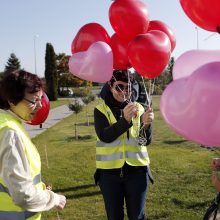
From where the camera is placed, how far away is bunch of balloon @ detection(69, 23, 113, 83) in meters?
2.95

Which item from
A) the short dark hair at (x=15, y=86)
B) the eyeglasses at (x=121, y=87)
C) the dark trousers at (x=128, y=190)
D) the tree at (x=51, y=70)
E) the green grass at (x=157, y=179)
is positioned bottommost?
the tree at (x=51, y=70)

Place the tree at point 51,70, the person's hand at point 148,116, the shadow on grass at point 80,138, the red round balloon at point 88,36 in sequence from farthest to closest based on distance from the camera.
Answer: the tree at point 51,70, the shadow on grass at point 80,138, the red round balloon at point 88,36, the person's hand at point 148,116

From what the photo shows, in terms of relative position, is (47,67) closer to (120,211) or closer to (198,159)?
(198,159)

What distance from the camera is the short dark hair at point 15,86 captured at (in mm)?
2135

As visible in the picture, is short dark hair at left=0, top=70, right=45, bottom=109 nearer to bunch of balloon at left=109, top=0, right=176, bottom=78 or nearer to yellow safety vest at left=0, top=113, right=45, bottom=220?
yellow safety vest at left=0, top=113, right=45, bottom=220

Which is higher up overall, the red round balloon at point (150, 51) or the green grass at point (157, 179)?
the red round balloon at point (150, 51)

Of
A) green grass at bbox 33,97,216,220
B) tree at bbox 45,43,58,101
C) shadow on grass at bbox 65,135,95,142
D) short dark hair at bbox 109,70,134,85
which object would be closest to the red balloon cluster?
short dark hair at bbox 109,70,134,85

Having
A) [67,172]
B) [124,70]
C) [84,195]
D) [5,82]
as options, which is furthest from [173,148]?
[5,82]

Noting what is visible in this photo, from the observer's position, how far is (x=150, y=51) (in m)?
2.74

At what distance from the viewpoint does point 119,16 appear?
304 cm

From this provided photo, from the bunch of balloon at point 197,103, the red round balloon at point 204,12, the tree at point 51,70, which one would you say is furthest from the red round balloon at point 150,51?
the tree at point 51,70

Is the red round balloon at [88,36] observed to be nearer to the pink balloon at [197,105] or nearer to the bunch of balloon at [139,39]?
the bunch of balloon at [139,39]

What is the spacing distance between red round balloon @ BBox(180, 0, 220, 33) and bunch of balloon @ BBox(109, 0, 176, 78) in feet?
2.26

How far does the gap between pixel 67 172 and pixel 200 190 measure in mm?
2534
